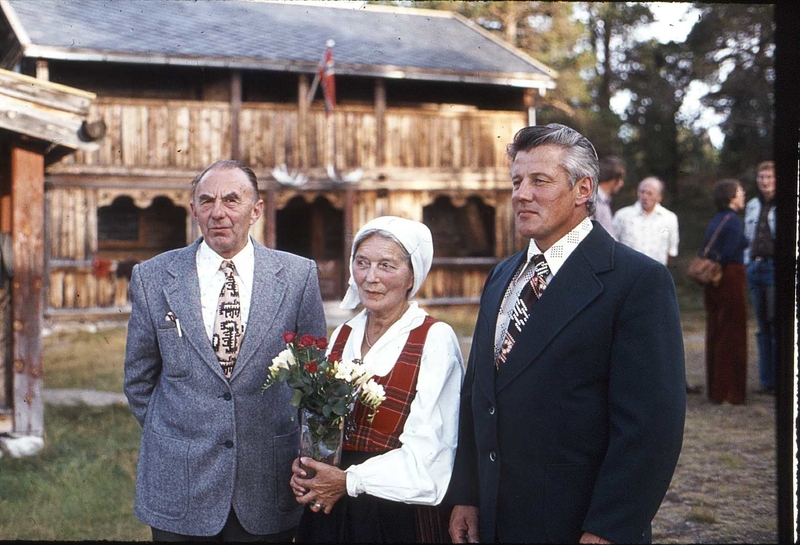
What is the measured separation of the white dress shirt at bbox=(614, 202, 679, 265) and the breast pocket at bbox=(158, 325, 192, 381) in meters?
5.63

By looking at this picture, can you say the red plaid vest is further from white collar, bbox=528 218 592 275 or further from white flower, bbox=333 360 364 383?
white collar, bbox=528 218 592 275

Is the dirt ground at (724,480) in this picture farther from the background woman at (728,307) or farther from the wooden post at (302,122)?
the wooden post at (302,122)

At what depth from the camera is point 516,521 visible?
237 cm

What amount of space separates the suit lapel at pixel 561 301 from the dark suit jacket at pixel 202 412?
88cm

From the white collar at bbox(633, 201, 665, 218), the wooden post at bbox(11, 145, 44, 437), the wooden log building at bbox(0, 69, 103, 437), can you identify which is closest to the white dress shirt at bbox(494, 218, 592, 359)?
the wooden log building at bbox(0, 69, 103, 437)

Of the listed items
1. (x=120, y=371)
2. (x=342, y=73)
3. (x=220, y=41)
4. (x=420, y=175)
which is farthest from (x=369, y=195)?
(x=120, y=371)

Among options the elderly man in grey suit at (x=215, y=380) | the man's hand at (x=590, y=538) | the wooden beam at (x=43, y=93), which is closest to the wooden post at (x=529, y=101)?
the wooden beam at (x=43, y=93)

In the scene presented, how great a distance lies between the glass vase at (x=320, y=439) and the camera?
8.52 ft

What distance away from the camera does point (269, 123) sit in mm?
15375

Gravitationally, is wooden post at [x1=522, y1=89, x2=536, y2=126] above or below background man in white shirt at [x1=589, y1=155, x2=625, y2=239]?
above

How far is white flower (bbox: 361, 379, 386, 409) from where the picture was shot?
2.63 m

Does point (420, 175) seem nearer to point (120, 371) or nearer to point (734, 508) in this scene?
point (120, 371)

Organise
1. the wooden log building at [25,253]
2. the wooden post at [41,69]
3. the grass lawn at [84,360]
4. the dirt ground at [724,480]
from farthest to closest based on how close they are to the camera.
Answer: the wooden post at [41,69] < the grass lawn at [84,360] < the wooden log building at [25,253] < the dirt ground at [724,480]

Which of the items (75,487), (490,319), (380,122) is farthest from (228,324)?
(380,122)
